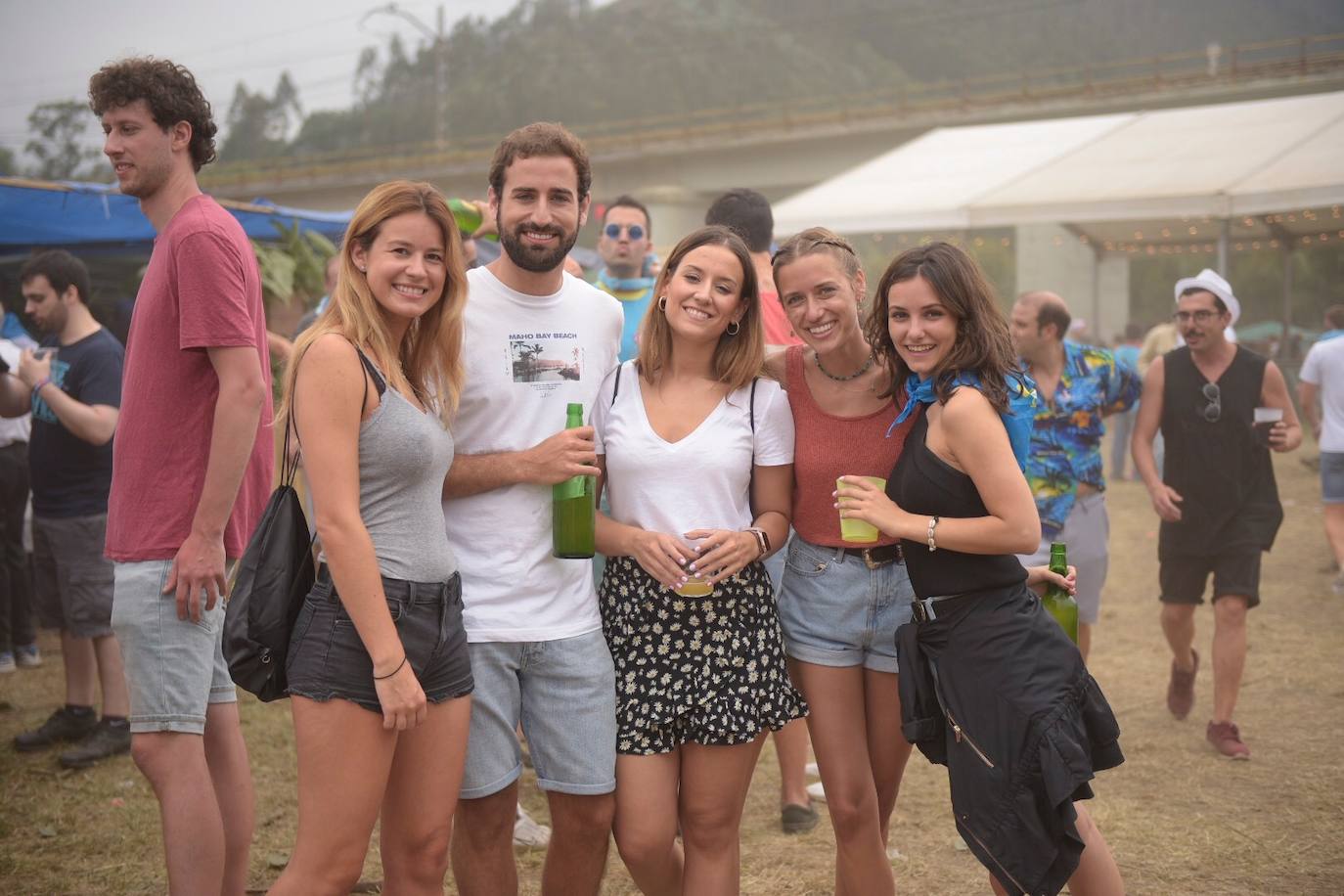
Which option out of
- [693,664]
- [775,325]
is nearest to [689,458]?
[693,664]

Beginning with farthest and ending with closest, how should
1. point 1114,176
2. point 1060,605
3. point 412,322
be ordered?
1. point 1114,176
2. point 1060,605
3. point 412,322

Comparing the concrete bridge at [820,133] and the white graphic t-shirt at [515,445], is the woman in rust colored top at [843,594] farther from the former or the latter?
the concrete bridge at [820,133]

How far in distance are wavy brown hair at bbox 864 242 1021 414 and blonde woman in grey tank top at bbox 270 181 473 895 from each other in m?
1.16

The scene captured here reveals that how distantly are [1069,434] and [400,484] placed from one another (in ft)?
12.3

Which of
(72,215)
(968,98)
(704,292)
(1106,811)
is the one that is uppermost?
(968,98)

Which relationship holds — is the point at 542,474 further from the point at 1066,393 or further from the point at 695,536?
the point at 1066,393

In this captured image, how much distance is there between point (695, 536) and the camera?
2812 mm

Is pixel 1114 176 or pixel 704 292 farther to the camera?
pixel 1114 176

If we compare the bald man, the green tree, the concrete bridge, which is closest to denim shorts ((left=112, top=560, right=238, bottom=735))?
the bald man

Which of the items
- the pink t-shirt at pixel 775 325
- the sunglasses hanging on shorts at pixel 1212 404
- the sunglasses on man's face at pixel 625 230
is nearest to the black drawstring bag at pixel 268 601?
the pink t-shirt at pixel 775 325

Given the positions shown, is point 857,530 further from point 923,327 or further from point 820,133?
point 820,133

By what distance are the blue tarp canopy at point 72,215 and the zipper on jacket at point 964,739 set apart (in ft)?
24.6

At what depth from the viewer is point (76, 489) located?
17.6 ft

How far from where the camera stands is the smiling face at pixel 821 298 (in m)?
3.03
